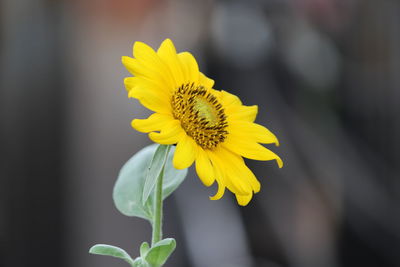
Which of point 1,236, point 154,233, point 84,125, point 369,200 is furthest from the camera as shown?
point 369,200

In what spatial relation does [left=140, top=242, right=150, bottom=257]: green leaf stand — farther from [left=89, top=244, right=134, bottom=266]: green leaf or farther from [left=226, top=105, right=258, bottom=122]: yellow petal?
[left=226, top=105, right=258, bottom=122]: yellow petal

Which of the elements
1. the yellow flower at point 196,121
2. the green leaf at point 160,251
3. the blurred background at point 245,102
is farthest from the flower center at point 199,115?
the blurred background at point 245,102

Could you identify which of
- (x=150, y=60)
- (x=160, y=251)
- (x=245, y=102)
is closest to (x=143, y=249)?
(x=160, y=251)

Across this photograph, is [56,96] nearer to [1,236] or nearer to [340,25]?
[1,236]

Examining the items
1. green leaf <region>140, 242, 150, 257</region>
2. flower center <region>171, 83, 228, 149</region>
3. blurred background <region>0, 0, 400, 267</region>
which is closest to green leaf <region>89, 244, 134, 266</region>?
green leaf <region>140, 242, 150, 257</region>

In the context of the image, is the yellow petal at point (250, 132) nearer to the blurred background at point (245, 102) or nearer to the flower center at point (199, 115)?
the flower center at point (199, 115)

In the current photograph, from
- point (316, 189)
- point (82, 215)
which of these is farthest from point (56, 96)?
point (316, 189)
